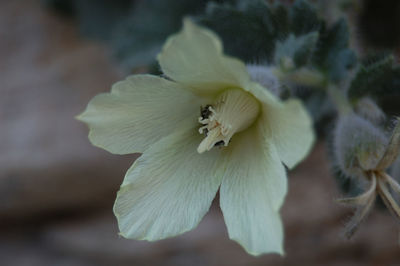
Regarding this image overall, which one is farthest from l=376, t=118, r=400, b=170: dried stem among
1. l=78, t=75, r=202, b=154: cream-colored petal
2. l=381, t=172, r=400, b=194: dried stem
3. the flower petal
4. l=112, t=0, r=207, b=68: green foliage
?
l=112, t=0, r=207, b=68: green foliage

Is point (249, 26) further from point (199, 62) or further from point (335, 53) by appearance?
point (199, 62)

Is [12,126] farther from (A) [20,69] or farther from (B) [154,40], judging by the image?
(B) [154,40]

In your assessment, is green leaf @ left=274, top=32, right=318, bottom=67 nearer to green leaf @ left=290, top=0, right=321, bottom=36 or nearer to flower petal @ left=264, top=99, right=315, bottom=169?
green leaf @ left=290, top=0, right=321, bottom=36

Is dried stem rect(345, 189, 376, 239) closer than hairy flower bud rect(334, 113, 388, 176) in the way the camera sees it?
Yes

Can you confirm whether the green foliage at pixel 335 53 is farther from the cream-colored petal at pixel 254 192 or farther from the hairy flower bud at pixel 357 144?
the cream-colored petal at pixel 254 192

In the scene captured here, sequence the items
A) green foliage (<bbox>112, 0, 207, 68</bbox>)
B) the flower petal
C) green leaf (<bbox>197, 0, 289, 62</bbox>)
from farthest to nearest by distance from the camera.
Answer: green foliage (<bbox>112, 0, 207, 68</bbox>)
green leaf (<bbox>197, 0, 289, 62</bbox>)
the flower petal

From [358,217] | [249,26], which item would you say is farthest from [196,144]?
[249,26]

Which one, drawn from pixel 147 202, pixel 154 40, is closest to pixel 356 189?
pixel 147 202

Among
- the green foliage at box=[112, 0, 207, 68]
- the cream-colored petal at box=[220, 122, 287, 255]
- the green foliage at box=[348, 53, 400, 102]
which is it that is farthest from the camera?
the green foliage at box=[112, 0, 207, 68]
